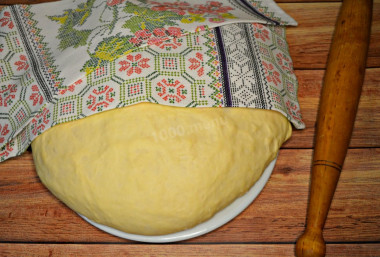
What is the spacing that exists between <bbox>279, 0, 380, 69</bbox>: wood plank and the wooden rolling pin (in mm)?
125

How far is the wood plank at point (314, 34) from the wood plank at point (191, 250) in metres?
0.53

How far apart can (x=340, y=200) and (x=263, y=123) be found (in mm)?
258

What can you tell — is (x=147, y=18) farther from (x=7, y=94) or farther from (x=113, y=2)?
(x=7, y=94)

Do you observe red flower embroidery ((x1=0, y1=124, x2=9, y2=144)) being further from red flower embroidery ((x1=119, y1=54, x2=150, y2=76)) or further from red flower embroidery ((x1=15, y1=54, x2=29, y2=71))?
red flower embroidery ((x1=119, y1=54, x2=150, y2=76))

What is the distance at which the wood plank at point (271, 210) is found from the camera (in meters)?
0.92

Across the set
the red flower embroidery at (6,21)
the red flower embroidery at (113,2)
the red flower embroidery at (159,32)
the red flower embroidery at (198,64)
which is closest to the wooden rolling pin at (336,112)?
the red flower embroidery at (198,64)

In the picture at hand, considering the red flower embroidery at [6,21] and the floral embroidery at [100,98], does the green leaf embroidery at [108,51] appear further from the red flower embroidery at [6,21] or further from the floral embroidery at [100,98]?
the red flower embroidery at [6,21]

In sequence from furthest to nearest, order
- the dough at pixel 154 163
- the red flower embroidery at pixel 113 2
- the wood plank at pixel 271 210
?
the red flower embroidery at pixel 113 2 < the wood plank at pixel 271 210 < the dough at pixel 154 163

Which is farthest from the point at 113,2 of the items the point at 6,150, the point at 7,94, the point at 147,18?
the point at 6,150

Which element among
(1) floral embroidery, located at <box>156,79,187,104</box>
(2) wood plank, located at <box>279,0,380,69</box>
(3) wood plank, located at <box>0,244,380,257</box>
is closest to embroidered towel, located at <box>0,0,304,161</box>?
(1) floral embroidery, located at <box>156,79,187,104</box>

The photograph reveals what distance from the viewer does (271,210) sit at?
95 centimetres

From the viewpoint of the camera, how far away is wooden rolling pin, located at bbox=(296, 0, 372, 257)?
2.77ft

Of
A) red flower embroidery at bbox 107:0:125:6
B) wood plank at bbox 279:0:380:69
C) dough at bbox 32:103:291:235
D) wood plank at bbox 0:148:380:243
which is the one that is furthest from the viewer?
wood plank at bbox 279:0:380:69

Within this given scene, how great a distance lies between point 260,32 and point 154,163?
1.58 ft
